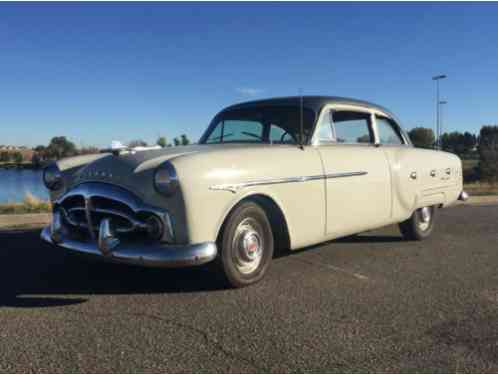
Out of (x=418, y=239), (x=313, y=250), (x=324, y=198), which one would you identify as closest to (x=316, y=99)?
(x=324, y=198)

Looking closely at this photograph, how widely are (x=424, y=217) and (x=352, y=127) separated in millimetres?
1691

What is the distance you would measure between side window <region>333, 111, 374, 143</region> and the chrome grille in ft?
7.46

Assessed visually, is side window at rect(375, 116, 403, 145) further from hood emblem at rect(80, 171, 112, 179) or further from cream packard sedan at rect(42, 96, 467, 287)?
hood emblem at rect(80, 171, 112, 179)

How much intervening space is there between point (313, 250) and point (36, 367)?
327 cm

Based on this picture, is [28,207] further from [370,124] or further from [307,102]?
[370,124]

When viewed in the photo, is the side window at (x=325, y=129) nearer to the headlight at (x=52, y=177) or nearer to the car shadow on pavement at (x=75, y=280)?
the car shadow on pavement at (x=75, y=280)

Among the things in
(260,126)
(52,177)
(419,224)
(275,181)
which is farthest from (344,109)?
(52,177)

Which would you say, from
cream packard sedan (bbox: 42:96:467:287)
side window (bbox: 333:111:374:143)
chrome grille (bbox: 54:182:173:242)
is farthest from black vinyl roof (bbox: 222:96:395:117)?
chrome grille (bbox: 54:182:173:242)

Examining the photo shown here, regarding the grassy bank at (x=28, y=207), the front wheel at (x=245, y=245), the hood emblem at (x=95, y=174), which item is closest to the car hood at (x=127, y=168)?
the hood emblem at (x=95, y=174)

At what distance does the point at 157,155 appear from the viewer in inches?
142

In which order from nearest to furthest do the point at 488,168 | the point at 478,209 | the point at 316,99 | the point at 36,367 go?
1. the point at 36,367
2. the point at 316,99
3. the point at 478,209
4. the point at 488,168

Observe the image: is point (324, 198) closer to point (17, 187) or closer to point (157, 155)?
point (157, 155)

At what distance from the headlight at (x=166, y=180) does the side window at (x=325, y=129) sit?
69.4 inches

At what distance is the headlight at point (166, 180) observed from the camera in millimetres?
3129
